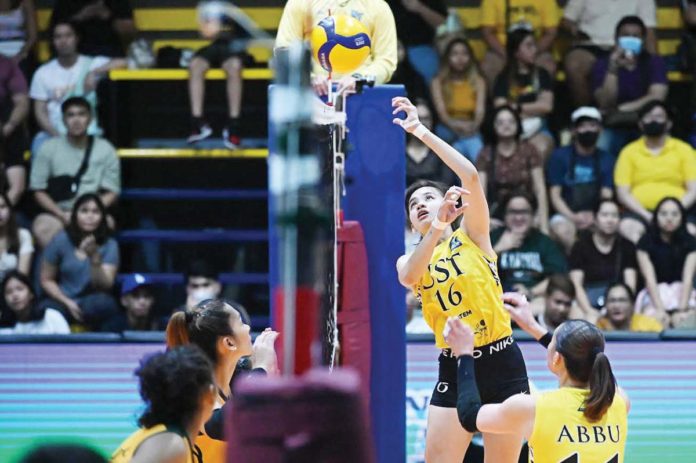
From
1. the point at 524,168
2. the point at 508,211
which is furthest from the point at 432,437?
the point at 524,168

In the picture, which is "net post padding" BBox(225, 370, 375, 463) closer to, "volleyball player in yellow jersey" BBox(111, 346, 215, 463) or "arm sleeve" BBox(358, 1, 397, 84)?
"volleyball player in yellow jersey" BBox(111, 346, 215, 463)

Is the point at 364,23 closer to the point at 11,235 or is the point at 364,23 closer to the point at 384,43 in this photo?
the point at 384,43

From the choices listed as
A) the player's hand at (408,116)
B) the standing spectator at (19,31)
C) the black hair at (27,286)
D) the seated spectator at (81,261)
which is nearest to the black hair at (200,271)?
the seated spectator at (81,261)

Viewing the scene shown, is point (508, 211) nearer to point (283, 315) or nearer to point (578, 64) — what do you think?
point (578, 64)

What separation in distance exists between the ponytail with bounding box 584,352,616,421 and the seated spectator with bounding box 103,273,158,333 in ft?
19.4

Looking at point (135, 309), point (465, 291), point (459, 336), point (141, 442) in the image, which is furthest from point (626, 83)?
point (141, 442)

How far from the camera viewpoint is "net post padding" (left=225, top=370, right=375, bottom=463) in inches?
108

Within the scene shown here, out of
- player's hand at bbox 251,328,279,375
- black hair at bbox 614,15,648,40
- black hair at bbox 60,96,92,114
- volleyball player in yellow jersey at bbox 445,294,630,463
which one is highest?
black hair at bbox 614,15,648,40

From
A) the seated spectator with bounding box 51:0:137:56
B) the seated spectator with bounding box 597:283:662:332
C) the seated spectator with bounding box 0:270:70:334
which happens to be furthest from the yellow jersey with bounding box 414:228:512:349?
the seated spectator with bounding box 51:0:137:56

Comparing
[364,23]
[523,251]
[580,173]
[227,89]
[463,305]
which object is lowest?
[523,251]

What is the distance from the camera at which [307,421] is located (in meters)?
2.74

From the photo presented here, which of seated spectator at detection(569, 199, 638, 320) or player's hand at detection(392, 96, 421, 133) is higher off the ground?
player's hand at detection(392, 96, 421, 133)

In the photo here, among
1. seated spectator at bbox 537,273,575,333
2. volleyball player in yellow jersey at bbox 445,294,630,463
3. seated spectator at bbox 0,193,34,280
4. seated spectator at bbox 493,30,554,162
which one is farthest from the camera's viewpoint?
seated spectator at bbox 493,30,554,162

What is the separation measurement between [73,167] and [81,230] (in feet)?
2.66
